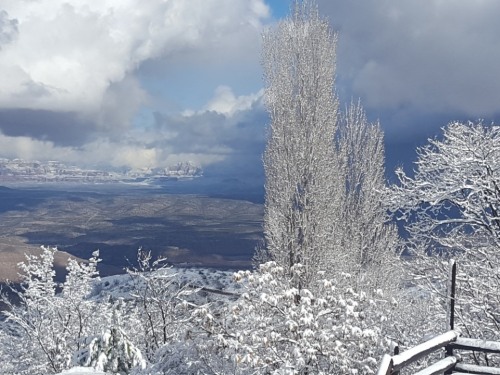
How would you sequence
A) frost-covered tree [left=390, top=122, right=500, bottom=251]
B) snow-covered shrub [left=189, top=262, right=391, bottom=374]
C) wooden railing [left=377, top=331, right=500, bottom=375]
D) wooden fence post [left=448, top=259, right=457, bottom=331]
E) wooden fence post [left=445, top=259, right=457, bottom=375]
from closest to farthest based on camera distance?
wooden railing [left=377, top=331, right=500, bottom=375], wooden fence post [left=445, top=259, right=457, bottom=375], wooden fence post [left=448, top=259, right=457, bottom=331], snow-covered shrub [left=189, top=262, right=391, bottom=374], frost-covered tree [left=390, top=122, right=500, bottom=251]

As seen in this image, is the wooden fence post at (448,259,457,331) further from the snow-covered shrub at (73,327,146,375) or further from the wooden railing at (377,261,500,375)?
the snow-covered shrub at (73,327,146,375)

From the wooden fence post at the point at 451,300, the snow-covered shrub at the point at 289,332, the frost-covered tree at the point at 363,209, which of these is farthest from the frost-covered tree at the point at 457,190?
the frost-covered tree at the point at 363,209

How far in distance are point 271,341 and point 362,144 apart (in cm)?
1804

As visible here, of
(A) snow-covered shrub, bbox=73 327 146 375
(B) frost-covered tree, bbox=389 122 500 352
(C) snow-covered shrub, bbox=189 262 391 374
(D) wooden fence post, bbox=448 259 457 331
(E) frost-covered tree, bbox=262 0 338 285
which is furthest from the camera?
(E) frost-covered tree, bbox=262 0 338 285

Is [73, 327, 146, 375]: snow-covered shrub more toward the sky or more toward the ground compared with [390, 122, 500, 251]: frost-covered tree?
more toward the ground

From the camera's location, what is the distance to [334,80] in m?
22.1

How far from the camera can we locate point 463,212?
11.2 metres

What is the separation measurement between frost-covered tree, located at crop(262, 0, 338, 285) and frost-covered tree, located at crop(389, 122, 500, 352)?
7861 millimetres

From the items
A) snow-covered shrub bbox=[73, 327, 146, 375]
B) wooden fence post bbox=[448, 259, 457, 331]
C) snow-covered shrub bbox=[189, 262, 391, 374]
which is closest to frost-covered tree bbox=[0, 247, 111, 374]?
snow-covered shrub bbox=[73, 327, 146, 375]

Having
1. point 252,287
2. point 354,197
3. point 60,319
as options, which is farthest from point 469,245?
point 60,319

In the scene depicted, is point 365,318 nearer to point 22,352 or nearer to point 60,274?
point 22,352

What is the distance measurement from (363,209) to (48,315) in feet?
53.0

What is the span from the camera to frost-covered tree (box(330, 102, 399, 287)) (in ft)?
78.6

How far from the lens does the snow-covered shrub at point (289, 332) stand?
9.98m
